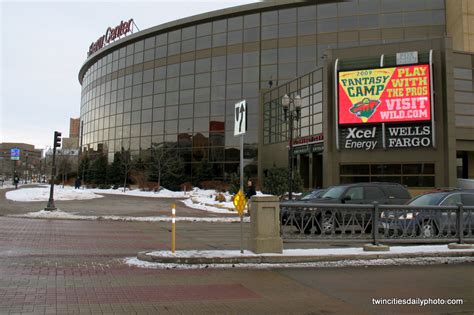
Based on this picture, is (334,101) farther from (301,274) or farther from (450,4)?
(301,274)

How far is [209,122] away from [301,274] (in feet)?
142

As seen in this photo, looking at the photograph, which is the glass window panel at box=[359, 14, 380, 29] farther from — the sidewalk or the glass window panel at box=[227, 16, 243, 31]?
the sidewalk

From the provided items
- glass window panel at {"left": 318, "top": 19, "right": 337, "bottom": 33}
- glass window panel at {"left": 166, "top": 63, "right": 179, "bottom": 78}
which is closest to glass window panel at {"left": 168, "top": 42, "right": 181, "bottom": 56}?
glass window panel at {"left": 166, "top": 63, "right": 179, "bottom": 78}

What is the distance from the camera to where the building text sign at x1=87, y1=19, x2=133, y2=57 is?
2405 inches

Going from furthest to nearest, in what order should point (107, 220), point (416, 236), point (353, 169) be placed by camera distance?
point (353, 169) → point (107, 220) → point (416, 236)

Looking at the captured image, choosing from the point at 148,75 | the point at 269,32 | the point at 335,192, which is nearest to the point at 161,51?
the point at 148,75

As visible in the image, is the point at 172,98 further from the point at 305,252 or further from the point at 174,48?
the point at 305,252

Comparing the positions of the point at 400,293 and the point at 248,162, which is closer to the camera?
the point at 400,293

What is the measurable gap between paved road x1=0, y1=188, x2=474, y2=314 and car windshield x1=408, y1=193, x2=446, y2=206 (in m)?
3.40

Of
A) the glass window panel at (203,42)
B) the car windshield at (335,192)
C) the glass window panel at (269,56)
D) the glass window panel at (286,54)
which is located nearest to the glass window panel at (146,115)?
the glass window panel at (203,42)

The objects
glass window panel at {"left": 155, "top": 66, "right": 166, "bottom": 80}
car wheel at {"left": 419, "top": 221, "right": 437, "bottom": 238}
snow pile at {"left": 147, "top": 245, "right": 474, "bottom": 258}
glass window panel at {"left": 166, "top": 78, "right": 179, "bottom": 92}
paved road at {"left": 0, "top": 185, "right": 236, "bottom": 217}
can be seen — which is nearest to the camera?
snow pile at {"left": 147, "top": 245, "right": 474, "bottom": 258}

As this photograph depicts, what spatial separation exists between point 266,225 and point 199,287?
2.98 m

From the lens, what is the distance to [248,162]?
4769cm

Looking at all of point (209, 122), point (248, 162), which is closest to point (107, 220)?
point (248, 162)
